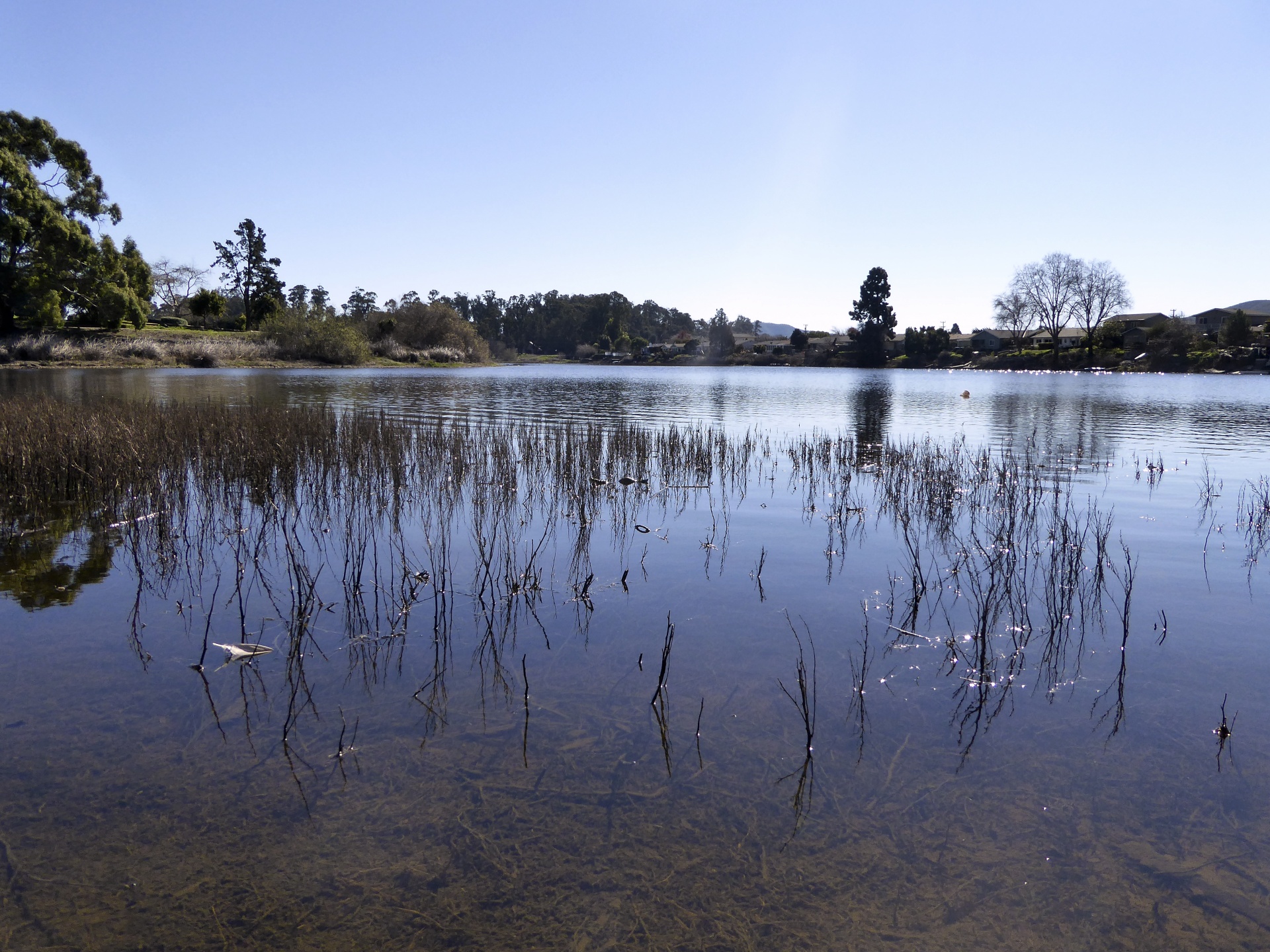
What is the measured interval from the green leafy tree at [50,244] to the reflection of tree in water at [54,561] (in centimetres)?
4694

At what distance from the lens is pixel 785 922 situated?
2838 mm

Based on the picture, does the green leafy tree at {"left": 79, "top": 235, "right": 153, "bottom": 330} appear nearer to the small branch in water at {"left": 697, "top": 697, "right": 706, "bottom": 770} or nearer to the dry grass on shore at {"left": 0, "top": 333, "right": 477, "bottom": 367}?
the dry grass on shore at {"left": 0, "top": 333, "right": 477, "bottom": 367}

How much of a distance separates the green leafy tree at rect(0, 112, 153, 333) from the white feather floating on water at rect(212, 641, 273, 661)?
169 ft

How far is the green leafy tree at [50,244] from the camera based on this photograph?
43.8 metres

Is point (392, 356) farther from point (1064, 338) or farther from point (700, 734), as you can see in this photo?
point (1064, 338)

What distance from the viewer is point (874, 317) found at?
105000mm

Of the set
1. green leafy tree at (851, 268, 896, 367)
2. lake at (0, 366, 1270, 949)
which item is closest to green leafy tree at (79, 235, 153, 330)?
lake at (0, 366, 1270, 949)

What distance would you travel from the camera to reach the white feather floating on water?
4.97 metres

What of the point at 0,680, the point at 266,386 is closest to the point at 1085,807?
the point at 0,680

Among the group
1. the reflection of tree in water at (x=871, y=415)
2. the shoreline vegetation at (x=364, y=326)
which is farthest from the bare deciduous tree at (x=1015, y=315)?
the reflection of tree in water at (x=871, y=415)

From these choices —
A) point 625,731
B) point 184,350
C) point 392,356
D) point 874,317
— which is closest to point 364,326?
point 392,356

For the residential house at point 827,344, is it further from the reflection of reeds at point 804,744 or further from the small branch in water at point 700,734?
the small branch in water at point 700,734

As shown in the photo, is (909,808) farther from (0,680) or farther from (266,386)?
(266,386)

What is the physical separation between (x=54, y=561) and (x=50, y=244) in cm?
5127
